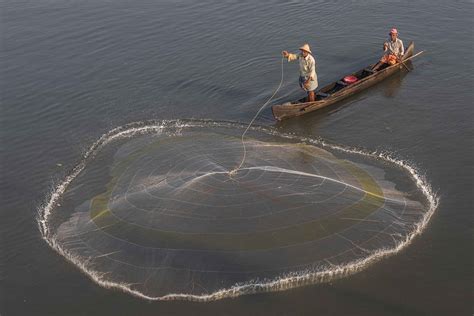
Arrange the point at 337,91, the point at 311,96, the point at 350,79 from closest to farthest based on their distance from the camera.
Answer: the point at 311,96 → the point at 337,91 → the point at 350,79

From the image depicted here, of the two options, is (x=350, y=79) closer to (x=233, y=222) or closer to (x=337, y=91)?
(x=337, y=91)

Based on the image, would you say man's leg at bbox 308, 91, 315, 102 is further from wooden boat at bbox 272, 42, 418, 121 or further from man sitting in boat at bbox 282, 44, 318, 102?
wooden boat at bbox 272, 42, 418, 121

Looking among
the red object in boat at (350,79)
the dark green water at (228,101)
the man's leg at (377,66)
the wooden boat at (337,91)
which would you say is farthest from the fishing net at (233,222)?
the man's leg at (377,66)

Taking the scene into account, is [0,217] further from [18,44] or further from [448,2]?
Result: [448,2]

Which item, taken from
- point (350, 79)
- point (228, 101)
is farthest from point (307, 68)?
point (228, 101)

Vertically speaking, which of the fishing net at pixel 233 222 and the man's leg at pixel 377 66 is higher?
the man's leg at pixel 377 66

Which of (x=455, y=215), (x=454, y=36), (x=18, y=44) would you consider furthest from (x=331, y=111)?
(x=18, y=44)

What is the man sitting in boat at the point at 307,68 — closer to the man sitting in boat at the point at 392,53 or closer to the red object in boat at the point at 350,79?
the red object in boat at the point at 350,79
